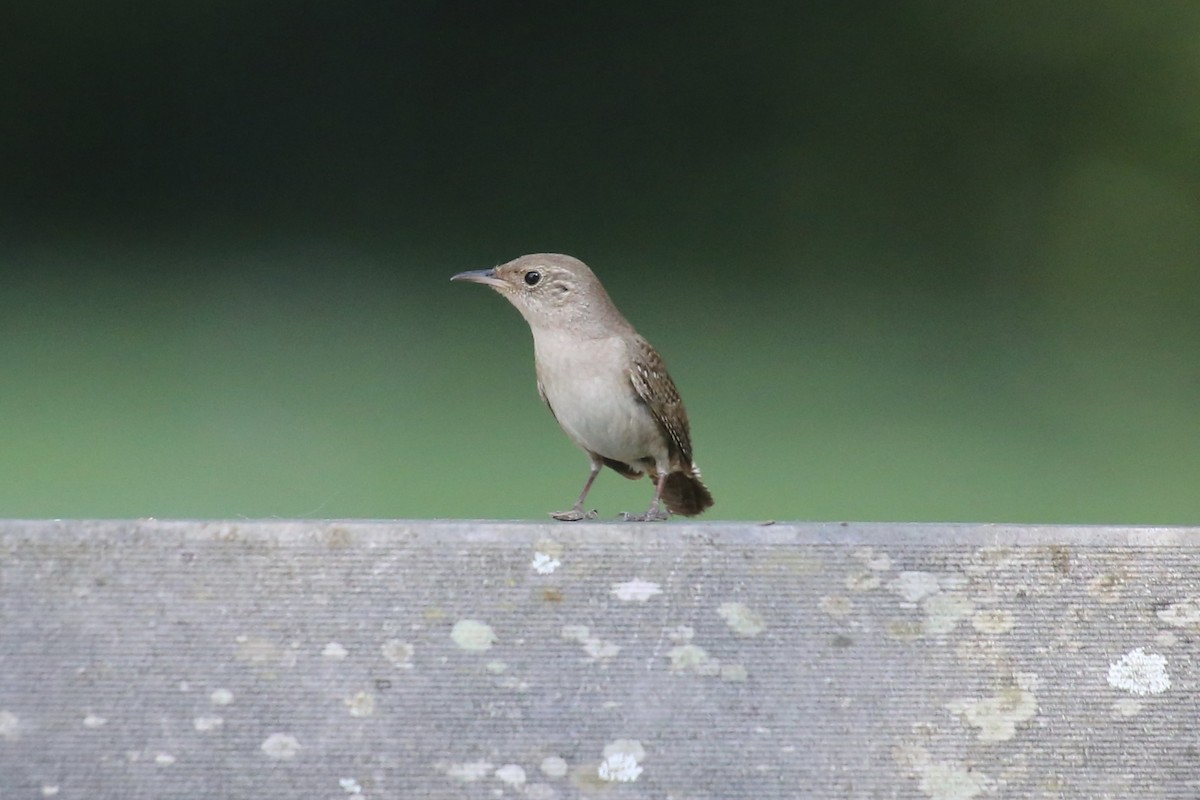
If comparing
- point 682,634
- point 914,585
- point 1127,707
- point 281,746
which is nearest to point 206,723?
point 281,746

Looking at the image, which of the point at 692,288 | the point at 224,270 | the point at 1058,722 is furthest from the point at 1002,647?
the point at 224,270

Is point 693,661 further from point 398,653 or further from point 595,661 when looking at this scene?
point 398,653

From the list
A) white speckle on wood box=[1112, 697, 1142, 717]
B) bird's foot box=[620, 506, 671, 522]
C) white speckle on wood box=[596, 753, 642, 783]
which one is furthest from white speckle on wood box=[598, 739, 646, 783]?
bird's foot box=[620, 506, 671, 522]

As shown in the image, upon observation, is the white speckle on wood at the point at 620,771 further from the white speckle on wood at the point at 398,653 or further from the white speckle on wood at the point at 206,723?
the white speckle on wood at the point at 206,723

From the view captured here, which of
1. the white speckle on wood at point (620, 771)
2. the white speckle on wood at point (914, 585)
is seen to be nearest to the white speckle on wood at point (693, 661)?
the white speckle on wood at point (620, 771)

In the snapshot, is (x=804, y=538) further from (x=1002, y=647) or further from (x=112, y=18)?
(x=112, y=18)

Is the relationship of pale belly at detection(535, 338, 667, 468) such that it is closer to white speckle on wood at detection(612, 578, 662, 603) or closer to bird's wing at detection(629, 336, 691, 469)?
bird's wing at detection(629, 336, 691, 469)
